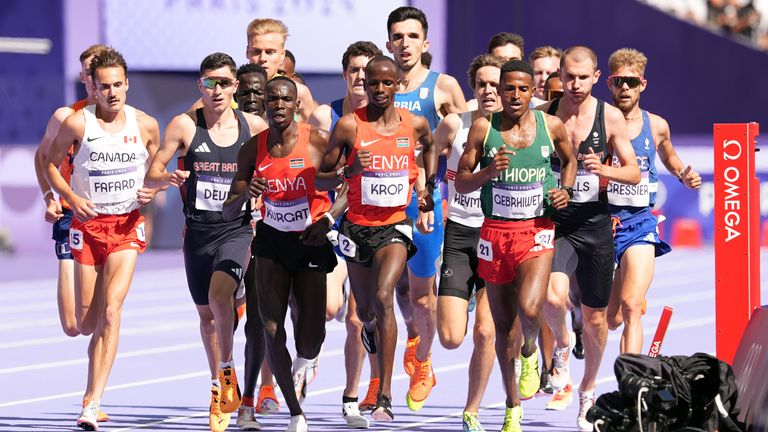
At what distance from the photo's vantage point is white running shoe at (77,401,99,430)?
377 inches

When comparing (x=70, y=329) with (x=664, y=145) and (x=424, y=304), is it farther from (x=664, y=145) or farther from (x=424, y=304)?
(x=664, y=145)

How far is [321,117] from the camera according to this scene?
10.6 m

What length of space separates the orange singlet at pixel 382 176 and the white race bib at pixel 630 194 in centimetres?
158

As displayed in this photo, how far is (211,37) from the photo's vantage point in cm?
2491

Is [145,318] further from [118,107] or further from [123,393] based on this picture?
[118,107]

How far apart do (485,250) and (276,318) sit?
1208 mm

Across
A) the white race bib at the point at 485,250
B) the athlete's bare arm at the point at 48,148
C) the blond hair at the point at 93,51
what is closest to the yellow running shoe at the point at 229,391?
the white race bib at the point at 485,250

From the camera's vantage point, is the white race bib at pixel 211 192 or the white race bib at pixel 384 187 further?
the white race bib at pixel 211 192

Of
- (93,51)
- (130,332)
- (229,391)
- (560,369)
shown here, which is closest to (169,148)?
(93,51)

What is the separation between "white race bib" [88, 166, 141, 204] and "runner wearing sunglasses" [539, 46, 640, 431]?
2534 millimetres

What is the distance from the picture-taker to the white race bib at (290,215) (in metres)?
9.15

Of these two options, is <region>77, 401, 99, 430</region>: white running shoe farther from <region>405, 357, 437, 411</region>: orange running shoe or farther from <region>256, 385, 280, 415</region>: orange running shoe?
<region>405, 357, 437, 411</region>: orange running shoe

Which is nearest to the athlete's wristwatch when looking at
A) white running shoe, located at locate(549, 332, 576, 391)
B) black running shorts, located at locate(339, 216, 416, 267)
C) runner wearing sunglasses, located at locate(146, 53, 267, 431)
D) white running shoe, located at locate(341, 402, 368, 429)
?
black running shorts, located at locate(339, 216, 416, 267)

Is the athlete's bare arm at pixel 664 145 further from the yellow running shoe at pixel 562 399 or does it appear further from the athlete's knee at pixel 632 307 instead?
the yellow running shoe at pixel 562 399
